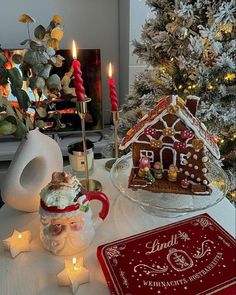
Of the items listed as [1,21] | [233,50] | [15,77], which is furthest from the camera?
[1,21]

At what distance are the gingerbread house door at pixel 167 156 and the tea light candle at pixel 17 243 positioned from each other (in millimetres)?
392

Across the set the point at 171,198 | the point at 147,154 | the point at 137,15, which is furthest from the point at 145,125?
the point at 137,15

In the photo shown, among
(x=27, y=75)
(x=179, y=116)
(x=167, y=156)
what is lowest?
(x=167, y=156)

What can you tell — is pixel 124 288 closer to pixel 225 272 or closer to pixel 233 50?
pixel 225 272

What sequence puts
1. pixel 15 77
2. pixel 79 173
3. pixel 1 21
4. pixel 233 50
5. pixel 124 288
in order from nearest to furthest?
pixel 124 288 → pixel 15 77 → pixel 79 173 → pixel 233 50 → pixel 1 21

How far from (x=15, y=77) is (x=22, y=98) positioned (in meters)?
0.05

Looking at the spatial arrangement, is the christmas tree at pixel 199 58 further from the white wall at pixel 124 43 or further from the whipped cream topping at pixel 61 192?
the whipped cream topping at pixel 61 192

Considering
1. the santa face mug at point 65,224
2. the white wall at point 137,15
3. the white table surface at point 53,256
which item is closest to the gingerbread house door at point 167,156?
the white table surface at point 53,256

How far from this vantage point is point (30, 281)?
0.57 m

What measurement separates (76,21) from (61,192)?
156 cm

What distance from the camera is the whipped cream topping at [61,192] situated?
59cm

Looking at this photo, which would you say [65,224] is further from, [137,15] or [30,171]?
[137,15]

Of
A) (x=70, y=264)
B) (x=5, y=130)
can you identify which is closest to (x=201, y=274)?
(x=70, y=264)

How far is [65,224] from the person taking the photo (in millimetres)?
600
